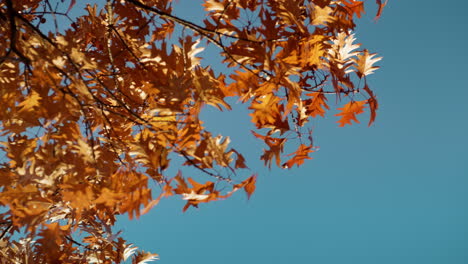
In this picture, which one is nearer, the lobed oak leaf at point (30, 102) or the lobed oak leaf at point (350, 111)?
the lobed oak leaf at point (30, 102)

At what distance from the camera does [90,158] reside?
1.30 m

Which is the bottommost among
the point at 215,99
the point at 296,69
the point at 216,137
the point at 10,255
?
the point at 10,255

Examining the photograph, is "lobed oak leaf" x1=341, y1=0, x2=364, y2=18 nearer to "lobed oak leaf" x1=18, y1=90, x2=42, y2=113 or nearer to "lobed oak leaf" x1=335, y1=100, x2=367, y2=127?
"lobed oak leaf" x1=335, y1=100, x2=367, y2=127

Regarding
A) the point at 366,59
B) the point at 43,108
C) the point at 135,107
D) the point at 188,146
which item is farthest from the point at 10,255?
the point at 366,59

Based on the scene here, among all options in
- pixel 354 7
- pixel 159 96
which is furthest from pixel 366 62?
pixel 159 96

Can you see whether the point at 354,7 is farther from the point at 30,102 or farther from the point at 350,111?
the point at 30,102

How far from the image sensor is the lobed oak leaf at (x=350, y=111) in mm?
2020

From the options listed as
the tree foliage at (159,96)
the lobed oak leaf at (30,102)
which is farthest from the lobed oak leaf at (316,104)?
the lobed oak leaf at (30,102)

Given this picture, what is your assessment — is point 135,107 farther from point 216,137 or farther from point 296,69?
point 296,69

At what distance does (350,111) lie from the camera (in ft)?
6.78

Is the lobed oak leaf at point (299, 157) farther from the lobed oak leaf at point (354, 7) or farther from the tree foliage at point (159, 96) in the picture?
the lobed oak leaf at point (354, 7)

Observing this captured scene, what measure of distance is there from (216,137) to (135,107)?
94 cm

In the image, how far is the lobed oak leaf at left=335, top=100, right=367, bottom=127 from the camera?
79.5 inches

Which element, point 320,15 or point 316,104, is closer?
point 320,15
